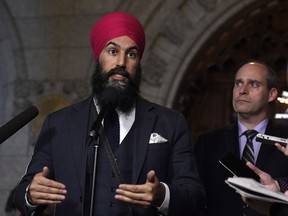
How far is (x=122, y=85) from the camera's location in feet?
9.23

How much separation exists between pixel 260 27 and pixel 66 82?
75.0 inches

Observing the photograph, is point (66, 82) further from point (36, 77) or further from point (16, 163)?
point (16, 163)

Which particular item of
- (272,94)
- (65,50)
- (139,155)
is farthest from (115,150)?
(65,50)

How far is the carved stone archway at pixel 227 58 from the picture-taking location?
6176 millimetres

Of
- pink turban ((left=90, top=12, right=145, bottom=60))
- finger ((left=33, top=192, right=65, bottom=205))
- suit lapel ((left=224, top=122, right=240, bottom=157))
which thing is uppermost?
pink turban ((left=90, top=12, right=145, bottom=60))

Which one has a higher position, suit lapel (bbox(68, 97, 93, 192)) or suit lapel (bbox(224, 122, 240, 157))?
suit lapel (bbox(224, 122, 240, 157))

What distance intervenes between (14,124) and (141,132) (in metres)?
0.53

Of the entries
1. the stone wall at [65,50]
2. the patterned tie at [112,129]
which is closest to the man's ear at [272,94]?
the patterned tie at [112,129]

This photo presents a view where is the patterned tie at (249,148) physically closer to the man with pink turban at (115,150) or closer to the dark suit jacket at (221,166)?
the dark suit jacket at (221,166)

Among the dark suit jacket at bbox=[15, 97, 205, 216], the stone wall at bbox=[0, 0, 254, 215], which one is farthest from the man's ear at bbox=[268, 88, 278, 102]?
the stone wall at bbox=[0, 0, 254, 215]

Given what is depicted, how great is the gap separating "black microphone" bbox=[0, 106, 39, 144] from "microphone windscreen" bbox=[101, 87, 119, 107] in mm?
350

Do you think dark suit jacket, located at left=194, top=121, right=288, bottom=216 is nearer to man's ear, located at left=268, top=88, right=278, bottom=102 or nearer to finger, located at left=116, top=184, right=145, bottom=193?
man's ear, located at left=268, top=88, right=278, bottom=102

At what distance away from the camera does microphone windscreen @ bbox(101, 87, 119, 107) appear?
2539mm

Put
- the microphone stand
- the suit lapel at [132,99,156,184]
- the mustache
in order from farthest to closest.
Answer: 1. the mustache
2. the suit lapel at [132,99,156,184]
3. the microphone stand
